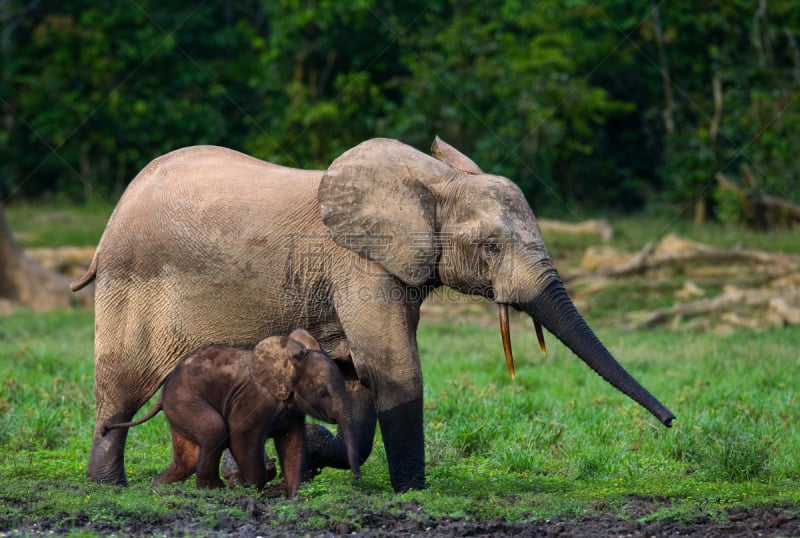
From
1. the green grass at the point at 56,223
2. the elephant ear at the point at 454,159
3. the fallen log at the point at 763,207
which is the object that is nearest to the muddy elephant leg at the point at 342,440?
the elephant ear at the point at 454,159

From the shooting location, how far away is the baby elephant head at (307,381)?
6.21 meters

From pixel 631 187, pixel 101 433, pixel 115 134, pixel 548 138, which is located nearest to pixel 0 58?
pixel 115 134

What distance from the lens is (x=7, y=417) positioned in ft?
26.6

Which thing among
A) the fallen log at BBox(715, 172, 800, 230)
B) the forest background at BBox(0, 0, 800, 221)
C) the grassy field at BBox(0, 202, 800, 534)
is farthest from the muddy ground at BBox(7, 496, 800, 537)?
the forest background at BBox(0, 0, 800, 221)

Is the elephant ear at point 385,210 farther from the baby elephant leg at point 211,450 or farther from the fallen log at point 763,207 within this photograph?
the fallen log at point 763,207

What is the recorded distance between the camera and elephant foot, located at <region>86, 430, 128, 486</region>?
668 centimetres

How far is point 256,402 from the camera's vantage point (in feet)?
20.6

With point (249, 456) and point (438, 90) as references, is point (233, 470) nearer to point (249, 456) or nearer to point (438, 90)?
point (249, 456)

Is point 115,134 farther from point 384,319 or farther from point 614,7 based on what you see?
point 384,319

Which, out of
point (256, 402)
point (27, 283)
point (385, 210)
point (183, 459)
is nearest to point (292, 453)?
point (256, 402)

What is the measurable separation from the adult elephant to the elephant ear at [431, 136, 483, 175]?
78 mm

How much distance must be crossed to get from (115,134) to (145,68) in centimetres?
136

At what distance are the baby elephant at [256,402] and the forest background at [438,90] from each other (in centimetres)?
1397

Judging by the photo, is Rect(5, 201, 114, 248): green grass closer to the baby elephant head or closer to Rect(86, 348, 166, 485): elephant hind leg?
Rect(86, 348, 166, 485): elephant hind leg
